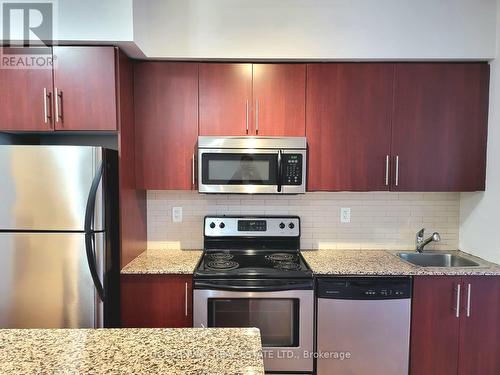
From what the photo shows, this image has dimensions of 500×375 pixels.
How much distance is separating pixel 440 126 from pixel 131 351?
2242 mm

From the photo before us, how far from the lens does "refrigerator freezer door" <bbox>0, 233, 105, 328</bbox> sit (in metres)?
1.69

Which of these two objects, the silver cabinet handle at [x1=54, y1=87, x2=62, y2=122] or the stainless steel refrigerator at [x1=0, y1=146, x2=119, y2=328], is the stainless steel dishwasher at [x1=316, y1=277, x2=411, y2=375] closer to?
the stainless steel refrigerator at [x1=0, y1=146, x2=119, y2=328]

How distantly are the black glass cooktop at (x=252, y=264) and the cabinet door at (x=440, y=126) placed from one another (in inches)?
35.6

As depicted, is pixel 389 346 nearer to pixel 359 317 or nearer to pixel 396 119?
pixel 359 317

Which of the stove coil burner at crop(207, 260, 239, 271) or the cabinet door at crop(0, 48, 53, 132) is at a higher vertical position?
the cabinet door at crop(0, 48, 53, 132)

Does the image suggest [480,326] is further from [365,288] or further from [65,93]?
[65,93]

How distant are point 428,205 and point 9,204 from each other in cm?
287

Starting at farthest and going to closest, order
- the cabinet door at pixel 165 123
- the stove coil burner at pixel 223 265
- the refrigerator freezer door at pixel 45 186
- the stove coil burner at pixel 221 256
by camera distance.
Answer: the stove coil burner at pixel 221 256
the cabinet door at pixel 165 123
the stove coil burner at pixel 223 265
the refrigerator freezer door at pixel 45 186

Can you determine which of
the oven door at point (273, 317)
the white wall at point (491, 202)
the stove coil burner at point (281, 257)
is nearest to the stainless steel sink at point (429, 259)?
the white wall at point (491, 202)

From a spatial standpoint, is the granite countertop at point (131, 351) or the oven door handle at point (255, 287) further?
the oven door handle at point (255, 287)

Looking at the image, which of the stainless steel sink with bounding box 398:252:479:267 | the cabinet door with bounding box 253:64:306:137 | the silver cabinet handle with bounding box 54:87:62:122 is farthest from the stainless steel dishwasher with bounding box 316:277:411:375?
the silver cabinet handle with bounding box 54:87:62:122

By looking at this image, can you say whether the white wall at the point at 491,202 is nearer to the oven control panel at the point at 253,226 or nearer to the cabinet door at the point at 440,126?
the cabinet door at the point at 440,126

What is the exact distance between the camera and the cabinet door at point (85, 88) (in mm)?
1812

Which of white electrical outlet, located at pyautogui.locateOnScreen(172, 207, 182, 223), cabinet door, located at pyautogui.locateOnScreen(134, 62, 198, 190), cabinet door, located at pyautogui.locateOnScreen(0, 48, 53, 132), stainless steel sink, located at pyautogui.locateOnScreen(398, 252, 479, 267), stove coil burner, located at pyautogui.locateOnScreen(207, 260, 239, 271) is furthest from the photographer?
white electrical outlet, located at pyautogui.locateOnScreen(172, 207, 182, 223)
